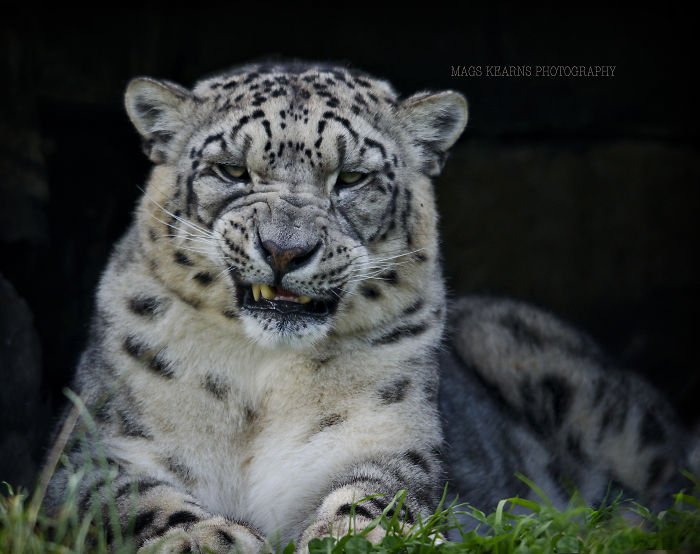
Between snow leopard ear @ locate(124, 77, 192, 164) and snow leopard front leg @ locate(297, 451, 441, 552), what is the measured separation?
1775 mm

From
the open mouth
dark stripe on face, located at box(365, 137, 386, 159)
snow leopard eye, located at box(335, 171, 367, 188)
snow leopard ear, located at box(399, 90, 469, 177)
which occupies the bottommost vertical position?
the open mouth

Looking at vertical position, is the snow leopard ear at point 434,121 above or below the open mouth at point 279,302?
above

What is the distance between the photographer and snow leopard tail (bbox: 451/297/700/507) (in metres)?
6.88

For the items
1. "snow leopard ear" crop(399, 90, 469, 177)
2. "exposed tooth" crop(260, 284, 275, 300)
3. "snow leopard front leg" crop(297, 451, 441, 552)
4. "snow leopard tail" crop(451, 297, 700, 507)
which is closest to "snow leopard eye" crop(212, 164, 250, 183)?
"exposed tooth" crop(260, 284, 275, 300)

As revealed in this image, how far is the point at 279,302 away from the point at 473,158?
386cm

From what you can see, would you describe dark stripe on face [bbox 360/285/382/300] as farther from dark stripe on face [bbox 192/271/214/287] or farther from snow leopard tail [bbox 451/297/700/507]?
snow leopard tail [bbox 451/297/700/507]

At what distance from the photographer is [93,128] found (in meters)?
7.70

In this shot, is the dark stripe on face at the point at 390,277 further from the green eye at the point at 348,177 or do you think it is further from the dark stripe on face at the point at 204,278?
the dark stripe on face at the point at 204,278

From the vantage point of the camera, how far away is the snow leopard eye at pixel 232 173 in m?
5.09

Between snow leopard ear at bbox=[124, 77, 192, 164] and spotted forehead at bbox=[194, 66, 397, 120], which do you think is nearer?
spotted forehead at bbox=[194, 66, 397, 120]

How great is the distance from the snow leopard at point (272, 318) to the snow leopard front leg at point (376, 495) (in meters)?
0.01

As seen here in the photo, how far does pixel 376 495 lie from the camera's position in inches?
181

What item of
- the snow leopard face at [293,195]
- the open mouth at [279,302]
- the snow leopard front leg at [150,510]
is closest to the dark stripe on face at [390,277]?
the snow leopard face at [293,195]

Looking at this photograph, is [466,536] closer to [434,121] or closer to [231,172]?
[231,172]
